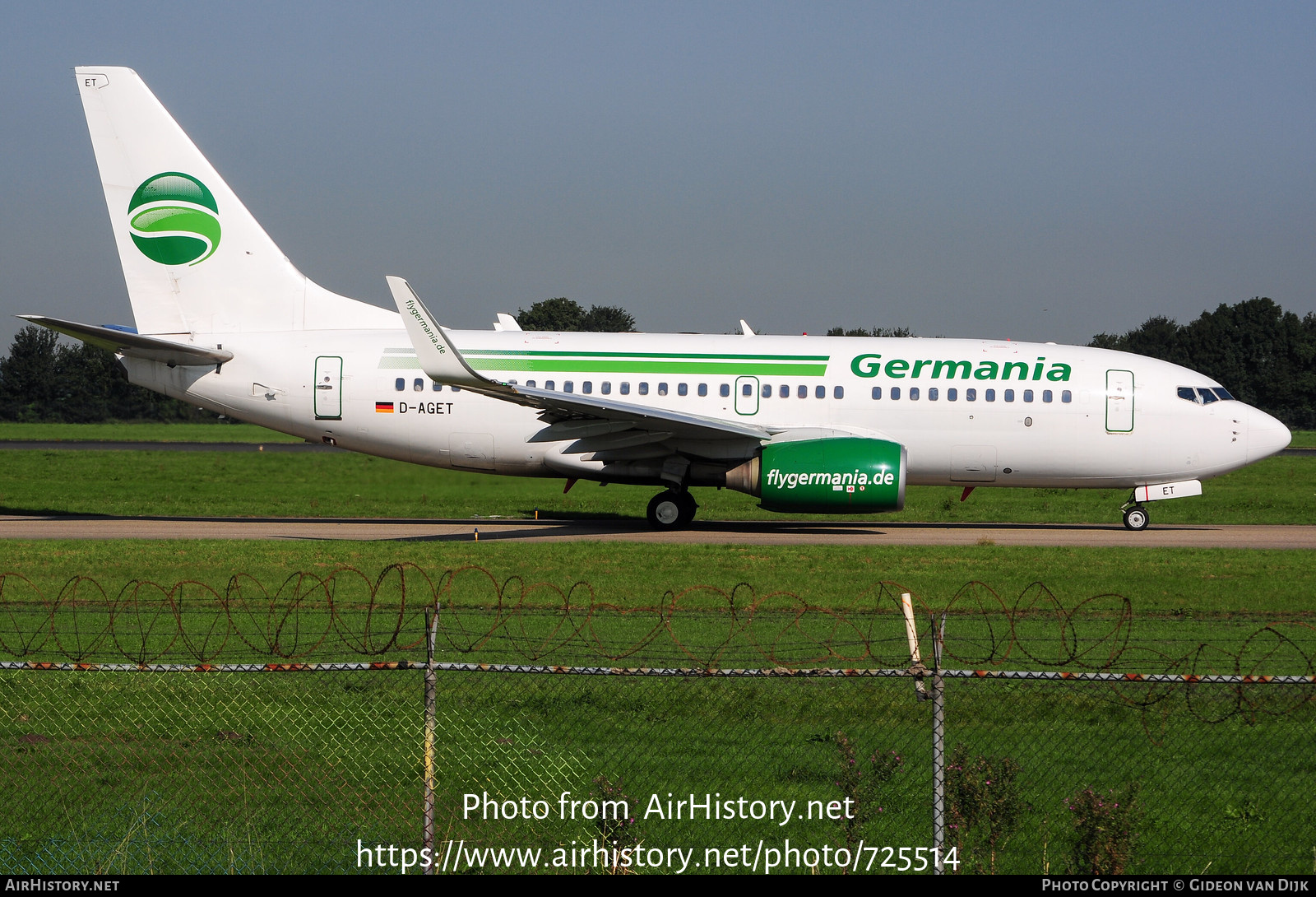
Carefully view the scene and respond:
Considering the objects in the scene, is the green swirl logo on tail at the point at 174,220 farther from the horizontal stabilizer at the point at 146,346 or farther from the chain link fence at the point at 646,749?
the chain link fence at the point at 646,749

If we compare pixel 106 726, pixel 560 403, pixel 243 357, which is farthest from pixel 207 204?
pixel 106 726

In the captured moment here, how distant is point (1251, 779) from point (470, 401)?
57.5 feet

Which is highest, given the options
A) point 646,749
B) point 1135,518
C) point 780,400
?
point 780,400

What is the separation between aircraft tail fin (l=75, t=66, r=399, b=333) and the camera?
2395cm

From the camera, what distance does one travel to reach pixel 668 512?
23.6m

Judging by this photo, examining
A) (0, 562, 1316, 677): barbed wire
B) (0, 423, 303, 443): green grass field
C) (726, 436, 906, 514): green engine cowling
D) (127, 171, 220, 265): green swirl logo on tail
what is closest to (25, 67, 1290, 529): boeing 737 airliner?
(127, 171, 220, 265): green swirl logo on tail

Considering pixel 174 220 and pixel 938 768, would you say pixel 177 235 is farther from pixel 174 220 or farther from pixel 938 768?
pixel 938 768

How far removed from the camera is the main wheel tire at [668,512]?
23.7 meters

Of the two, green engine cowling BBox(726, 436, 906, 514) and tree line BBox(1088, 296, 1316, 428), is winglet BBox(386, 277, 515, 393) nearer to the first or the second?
green engine cowling BBox(726, 436, 906, 514)

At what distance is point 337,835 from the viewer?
7492 millimetres

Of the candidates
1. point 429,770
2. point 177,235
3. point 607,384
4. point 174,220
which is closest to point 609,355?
point 607,384

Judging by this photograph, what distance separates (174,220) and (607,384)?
30.6ft

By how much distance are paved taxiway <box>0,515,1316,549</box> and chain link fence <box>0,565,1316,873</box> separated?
28.2ft
